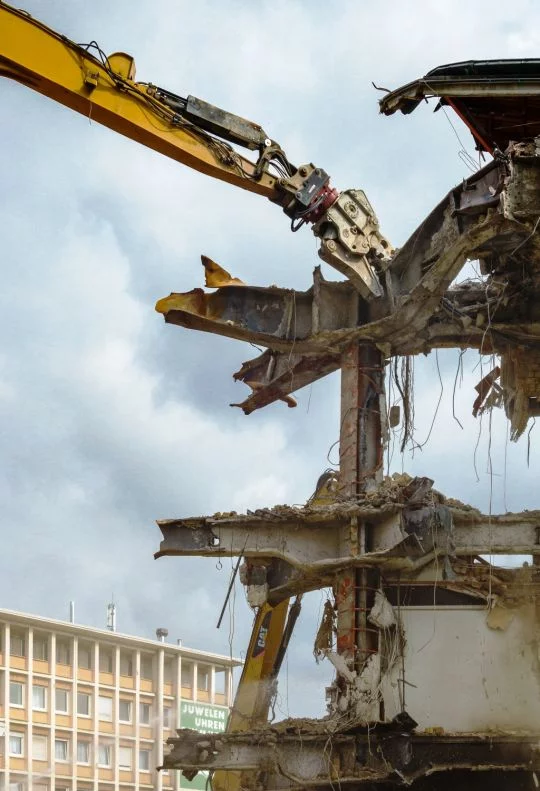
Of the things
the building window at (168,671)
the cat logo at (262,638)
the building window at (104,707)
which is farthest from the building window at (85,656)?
the cat logo at (262,638)

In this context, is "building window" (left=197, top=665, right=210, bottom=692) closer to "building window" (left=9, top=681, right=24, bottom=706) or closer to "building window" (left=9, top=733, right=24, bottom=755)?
"building window" (left=9, top=681, right=24, bottom=706)

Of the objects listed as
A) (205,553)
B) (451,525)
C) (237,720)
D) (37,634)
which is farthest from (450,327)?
(37,634)

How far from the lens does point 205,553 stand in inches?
936

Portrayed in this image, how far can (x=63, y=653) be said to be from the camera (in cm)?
6662

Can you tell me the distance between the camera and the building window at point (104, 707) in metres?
66.5

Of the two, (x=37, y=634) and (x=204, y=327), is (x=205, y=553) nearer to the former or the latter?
(x=204, y=327)

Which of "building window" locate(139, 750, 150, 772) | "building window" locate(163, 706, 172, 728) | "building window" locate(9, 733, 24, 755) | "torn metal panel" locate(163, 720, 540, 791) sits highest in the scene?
"building window" locate(163, 706, 172, 728)

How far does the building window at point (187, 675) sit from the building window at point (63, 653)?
6743 millimetres

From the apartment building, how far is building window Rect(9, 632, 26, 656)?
43 mm

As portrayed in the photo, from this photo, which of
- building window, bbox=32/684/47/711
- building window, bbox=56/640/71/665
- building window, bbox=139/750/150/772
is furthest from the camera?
building window, bbox=139/750/150/772

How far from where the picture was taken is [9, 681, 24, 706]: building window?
207 ft

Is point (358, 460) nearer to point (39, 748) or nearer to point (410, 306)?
point (410, 306)

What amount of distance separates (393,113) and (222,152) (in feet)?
9.65

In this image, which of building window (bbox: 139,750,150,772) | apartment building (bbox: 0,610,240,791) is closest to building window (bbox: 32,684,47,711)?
apartment building (bbox: 0,610,240,791)
